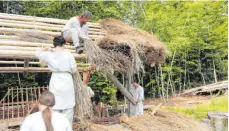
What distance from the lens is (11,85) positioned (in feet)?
37.9

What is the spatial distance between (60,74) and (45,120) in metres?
1.56

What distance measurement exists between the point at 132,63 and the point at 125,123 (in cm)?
136

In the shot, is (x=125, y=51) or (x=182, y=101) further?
(x=182, y=101)

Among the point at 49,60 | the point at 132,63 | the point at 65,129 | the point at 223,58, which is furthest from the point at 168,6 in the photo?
the point at 65,129

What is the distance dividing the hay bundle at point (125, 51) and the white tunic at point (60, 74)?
1.48m

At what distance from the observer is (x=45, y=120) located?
2971mm

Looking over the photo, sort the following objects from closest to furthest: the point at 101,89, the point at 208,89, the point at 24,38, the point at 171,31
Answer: the point at 24,38
the point at 101,89
the point at 171,31
the point at 208,89

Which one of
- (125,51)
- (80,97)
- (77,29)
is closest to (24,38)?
(77,29)

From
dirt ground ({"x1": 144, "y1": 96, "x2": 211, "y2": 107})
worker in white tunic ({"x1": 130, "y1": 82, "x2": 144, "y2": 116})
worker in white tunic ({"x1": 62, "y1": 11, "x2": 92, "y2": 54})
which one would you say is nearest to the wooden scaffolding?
worker in white tunic ({"x1": 62, "y1": 11, "x2": 92, "y2": 54})

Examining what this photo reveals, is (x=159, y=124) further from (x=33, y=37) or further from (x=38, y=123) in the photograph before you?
(x=38, y=123)

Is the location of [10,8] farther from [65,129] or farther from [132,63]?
[65,129]

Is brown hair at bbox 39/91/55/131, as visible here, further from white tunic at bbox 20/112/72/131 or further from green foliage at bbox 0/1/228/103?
green foliage at bbox 0/1/228/103

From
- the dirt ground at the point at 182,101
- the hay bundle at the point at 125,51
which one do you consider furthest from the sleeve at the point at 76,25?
the dirt ground at the point at 182,101

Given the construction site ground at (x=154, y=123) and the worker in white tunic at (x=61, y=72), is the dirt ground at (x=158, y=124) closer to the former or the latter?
the construction site ground at (x=154, y=123)
